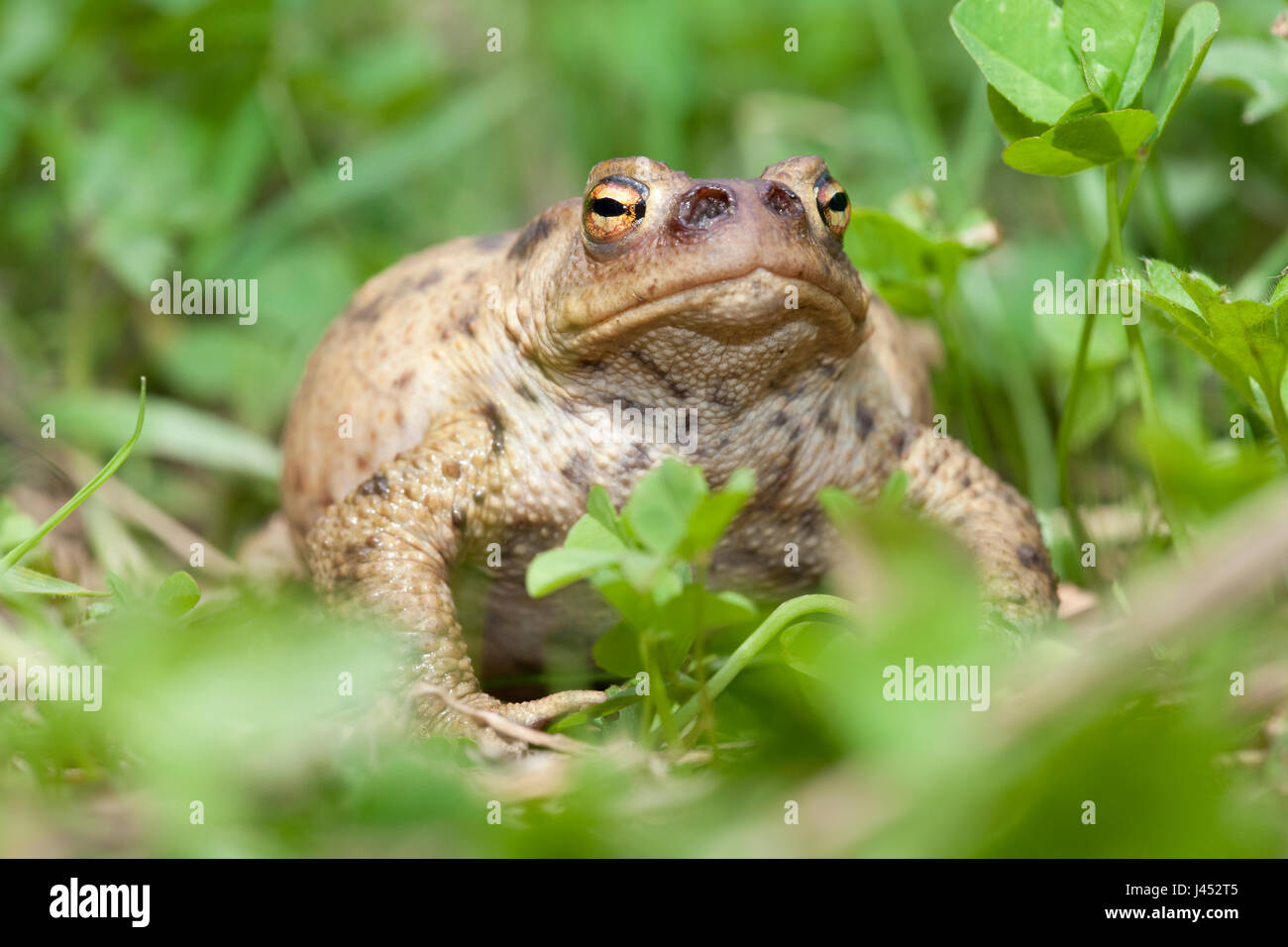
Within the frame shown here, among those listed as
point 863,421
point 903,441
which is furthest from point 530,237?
point 903,441

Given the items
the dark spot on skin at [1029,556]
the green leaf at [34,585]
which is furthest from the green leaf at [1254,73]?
the green leaf at [34,585]

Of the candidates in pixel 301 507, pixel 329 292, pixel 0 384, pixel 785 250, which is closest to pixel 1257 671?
pixel 785 250

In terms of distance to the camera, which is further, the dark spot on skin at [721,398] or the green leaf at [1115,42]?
the dark spot on skin at [721,398]

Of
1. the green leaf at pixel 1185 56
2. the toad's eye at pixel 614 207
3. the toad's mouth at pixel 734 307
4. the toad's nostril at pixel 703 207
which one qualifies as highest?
the green leaf at pixel 1185 56

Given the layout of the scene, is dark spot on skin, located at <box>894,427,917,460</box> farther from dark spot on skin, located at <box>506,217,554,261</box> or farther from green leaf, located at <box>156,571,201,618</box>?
green leaf, located at <box>156,571,201,618</box>

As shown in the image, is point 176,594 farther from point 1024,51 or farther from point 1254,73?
point 1254,73

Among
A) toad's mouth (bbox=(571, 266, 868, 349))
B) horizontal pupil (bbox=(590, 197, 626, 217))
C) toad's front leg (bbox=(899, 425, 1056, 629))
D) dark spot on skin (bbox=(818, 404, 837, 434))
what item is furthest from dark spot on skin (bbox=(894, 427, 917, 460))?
horizontal pupil (bbox=(590, 197, 626, 217))

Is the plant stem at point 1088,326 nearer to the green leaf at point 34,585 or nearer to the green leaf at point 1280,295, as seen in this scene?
the green leaf at point 1280,295
